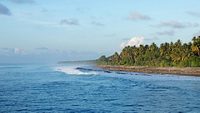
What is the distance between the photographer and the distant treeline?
436 ft

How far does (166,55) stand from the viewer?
157125 millimetres

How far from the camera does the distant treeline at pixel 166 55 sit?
13288 cm

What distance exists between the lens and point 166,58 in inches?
6152

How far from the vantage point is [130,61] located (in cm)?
19212

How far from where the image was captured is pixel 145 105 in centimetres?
4088

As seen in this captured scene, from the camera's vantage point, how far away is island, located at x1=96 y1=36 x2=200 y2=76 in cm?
13062

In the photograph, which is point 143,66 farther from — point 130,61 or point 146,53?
point 130,61

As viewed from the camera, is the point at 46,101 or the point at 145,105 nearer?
the point at 145,105

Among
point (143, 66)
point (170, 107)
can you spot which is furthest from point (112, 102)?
point (143, 66)

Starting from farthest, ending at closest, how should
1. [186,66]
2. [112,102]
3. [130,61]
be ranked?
[130,61]
[186,66]
[112,102]

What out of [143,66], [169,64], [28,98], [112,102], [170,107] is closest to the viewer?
[170,107]

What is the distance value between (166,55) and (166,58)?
1.48m

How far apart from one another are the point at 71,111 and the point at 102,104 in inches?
229

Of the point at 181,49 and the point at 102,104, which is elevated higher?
the point at 181,49
